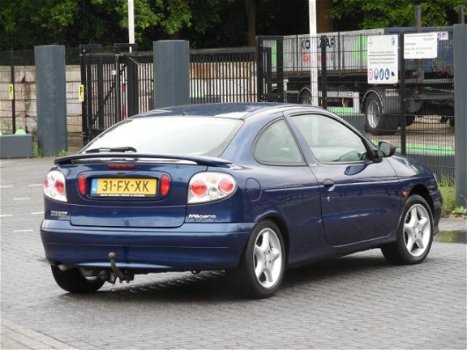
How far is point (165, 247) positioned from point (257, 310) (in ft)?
2.58

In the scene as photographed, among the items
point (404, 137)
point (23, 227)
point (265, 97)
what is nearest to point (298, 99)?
point (265, 97)

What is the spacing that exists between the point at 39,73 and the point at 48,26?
19333mm

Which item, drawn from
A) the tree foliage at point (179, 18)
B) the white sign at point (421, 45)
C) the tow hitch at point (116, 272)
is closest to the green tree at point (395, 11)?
the tree foliage at point (179, 18)

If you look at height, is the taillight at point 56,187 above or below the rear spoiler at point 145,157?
below

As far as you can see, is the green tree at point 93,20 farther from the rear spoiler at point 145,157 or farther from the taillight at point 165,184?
the taillight at point 165,184

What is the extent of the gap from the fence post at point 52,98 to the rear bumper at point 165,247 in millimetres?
17860

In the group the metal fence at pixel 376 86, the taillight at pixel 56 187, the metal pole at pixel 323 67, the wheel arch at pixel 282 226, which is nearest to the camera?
the wheel arch at pixel 282 226

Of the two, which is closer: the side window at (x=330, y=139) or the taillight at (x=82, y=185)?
the taillight at (x=82, y=185)

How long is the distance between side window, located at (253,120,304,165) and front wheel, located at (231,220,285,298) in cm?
58

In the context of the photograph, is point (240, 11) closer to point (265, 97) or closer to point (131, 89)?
point (131, 89)

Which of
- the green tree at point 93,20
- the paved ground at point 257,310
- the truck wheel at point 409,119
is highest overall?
the green tree at point 93,20

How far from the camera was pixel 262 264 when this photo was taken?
959 cm

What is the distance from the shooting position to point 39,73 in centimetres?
2745

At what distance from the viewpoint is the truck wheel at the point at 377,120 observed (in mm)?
17094
